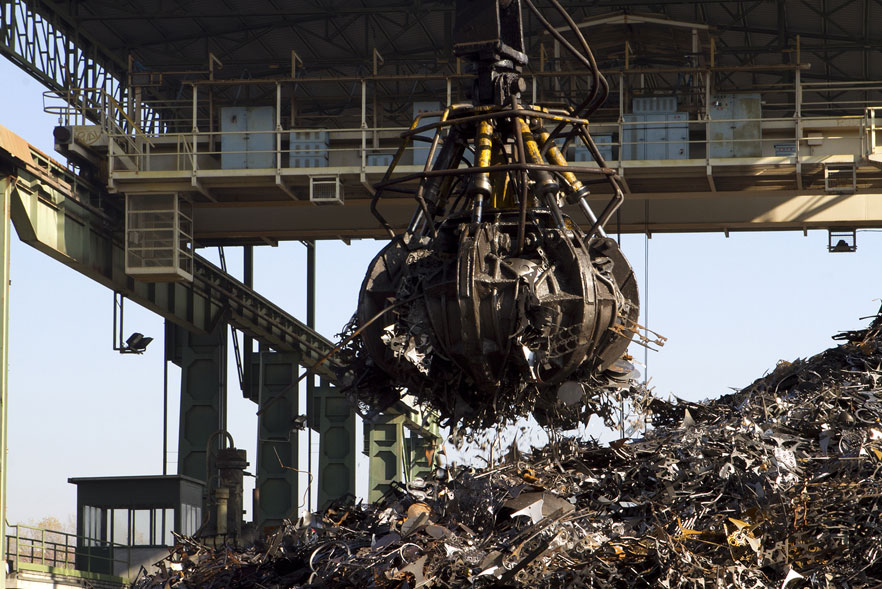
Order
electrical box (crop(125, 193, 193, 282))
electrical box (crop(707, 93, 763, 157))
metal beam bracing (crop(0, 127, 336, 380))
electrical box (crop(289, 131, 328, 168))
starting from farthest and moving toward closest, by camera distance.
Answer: electrical box (crop(289, 131, 328, 168)), electrical box (crop(125, 193, 193, 282)), electrical box (crop(707, 93, 763, 157)), metal beam bracing (crop(0, 127, 336, 380))

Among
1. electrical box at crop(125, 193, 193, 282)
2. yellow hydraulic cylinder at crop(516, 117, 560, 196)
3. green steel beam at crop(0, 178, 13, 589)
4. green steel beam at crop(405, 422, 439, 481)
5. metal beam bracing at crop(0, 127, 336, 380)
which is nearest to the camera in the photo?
yellow hydraulic cylinder at crop(516, 117, 560, 196)

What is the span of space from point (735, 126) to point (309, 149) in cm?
951

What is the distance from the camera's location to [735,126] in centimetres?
2922

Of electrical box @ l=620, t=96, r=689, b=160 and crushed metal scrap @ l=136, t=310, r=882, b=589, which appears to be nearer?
crushed metal scrap @ l=136, t=310, r=882, b=589

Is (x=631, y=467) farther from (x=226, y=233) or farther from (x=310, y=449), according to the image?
(x=310, y=449)

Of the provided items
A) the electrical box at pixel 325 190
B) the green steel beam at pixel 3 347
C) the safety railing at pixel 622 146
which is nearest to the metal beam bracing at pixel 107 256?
the green steel beam at pixel 3 347

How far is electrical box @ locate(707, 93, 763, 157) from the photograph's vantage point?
94.2 feet

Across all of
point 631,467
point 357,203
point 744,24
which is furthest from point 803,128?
point 631,467

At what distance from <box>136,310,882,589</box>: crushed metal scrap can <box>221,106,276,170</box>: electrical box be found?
18.4 metres

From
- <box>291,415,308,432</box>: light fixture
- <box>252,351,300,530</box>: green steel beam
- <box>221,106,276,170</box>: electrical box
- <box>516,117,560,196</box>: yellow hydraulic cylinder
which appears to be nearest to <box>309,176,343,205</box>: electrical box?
<box>221,106,276,170</box>: electrical box

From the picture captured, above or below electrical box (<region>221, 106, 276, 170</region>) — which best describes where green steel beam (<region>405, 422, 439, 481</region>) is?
below

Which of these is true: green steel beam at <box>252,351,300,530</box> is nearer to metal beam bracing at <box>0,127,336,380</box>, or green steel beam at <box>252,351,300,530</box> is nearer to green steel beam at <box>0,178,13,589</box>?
metal beam bracing at <box>0,127,336,380</box>

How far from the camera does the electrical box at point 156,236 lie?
2895 centimetres

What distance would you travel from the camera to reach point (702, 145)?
30.9m
